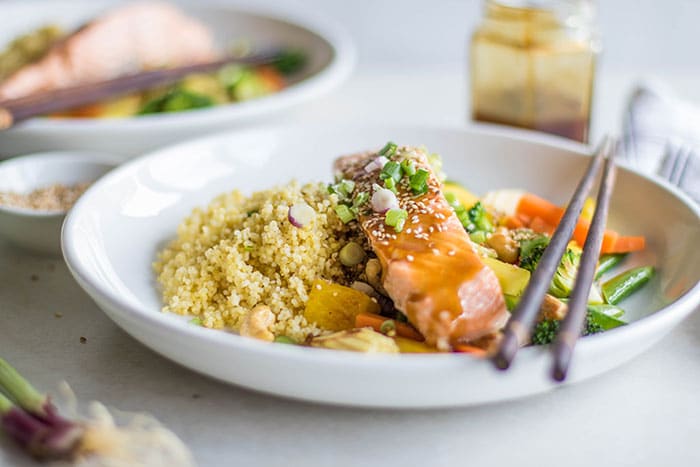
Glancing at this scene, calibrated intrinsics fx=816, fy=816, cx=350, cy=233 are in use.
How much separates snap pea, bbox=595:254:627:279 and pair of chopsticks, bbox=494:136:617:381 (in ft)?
0.60

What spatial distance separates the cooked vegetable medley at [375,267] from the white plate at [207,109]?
2.75 ft

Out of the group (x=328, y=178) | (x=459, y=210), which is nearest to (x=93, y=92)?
(x=328, y=178)

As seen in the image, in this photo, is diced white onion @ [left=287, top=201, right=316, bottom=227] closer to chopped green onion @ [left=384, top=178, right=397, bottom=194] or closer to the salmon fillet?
chopped green onion @ [left=384, top=178, right=397, bottom=194]

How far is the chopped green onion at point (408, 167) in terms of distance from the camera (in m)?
2.17

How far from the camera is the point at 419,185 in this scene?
83.3 inches

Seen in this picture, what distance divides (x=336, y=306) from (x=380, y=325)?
0.52 feet

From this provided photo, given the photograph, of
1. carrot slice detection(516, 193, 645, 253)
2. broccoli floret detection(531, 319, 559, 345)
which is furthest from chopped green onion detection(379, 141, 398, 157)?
broccoli floret detection(531, 319, 559, 345)

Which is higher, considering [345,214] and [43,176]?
[345,214]

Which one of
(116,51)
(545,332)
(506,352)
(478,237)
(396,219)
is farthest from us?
(116,51)

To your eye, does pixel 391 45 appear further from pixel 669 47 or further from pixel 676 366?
pixel 676 366

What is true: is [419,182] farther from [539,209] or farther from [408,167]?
[539,209]

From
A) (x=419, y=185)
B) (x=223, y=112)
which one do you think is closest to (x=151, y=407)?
(x=419, y=185)

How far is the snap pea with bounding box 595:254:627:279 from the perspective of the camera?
7.59 ft

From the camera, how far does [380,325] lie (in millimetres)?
1900
